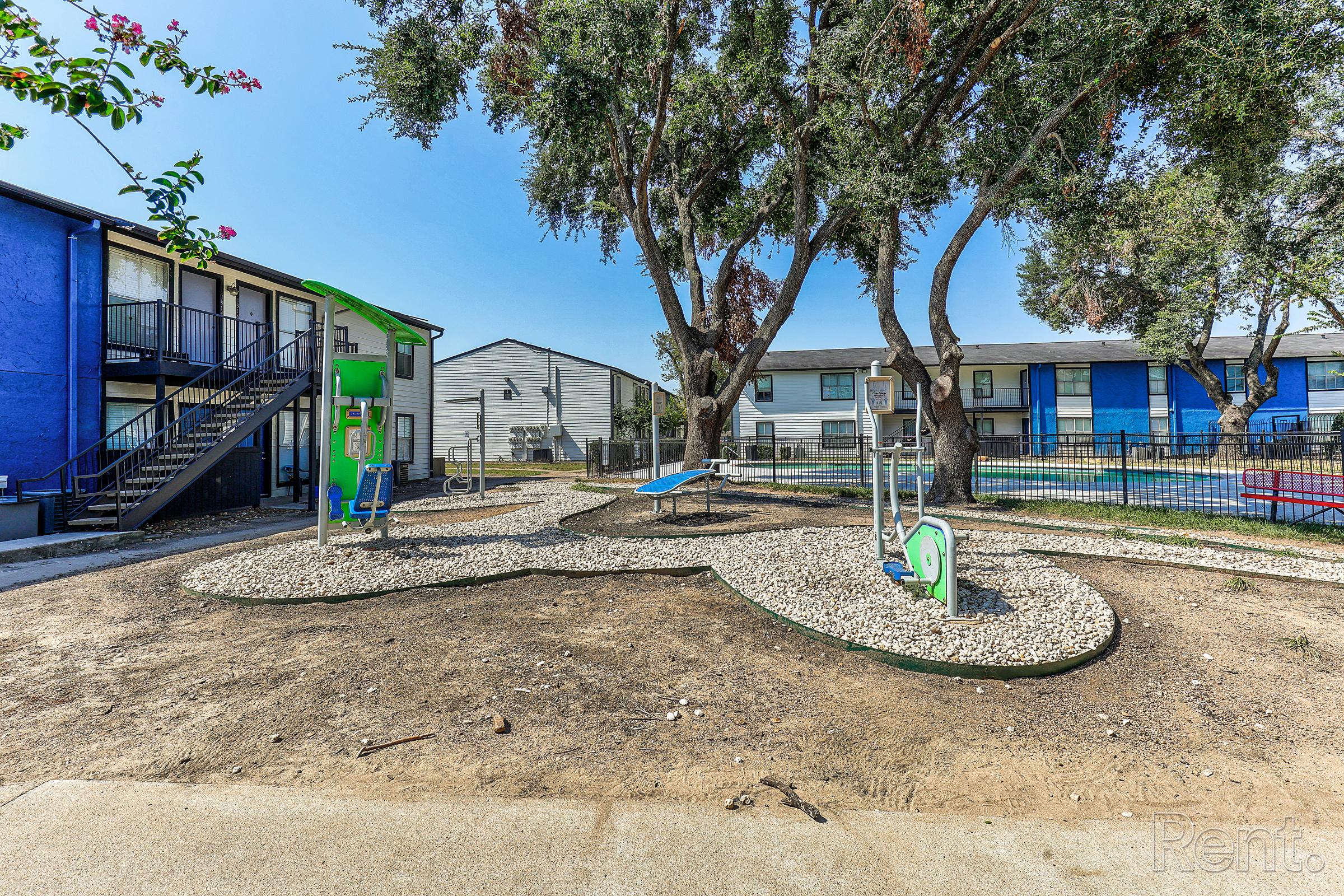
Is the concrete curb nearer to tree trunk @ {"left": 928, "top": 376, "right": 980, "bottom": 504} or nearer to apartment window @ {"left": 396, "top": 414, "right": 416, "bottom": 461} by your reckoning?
apartment window @ {"left": 396, "top": 414, "right": 416, "bottom": 461}

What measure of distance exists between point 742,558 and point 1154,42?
33.9 ft

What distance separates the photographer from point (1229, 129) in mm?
9984

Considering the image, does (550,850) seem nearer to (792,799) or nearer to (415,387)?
(792,799)

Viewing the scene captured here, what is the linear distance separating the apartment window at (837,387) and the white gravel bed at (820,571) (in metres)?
28.1

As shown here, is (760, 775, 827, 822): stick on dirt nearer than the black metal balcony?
Yes

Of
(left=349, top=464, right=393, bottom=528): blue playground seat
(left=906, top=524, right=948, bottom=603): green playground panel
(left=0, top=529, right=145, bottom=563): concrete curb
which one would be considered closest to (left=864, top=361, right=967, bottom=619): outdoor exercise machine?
(left=906, top=524, right=948, bottom=603): green playground panel

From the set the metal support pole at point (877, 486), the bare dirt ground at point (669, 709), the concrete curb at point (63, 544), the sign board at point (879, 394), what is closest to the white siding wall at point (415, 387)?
the concrete curb at point (63, 544)

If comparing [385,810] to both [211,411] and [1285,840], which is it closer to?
[1285,840]

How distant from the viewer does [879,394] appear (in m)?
5.44

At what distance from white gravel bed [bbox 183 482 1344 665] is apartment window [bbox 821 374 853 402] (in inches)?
1106

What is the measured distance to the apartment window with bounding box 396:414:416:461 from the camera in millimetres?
19453

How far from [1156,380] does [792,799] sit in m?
42.5

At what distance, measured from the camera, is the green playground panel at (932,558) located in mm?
4652

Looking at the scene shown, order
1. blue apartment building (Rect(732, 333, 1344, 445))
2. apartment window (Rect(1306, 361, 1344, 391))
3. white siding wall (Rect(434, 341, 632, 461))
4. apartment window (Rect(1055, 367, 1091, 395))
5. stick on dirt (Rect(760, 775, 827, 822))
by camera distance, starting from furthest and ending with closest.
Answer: apartment window (Rect(1055, 367, 1091, 395)) → blue apartment building (Rect(732, 333, 1344, 445)) → apartment window (Rect(1306, 361, 1344, 391)) → white siding wall (Rect(434, 341, 632, 461)) → stick on dirt (Rect(760, 775, 827, 822))
